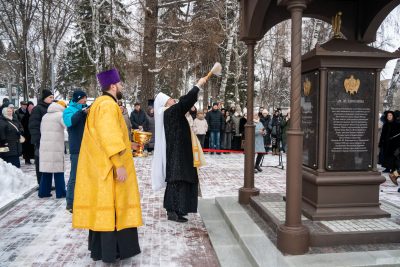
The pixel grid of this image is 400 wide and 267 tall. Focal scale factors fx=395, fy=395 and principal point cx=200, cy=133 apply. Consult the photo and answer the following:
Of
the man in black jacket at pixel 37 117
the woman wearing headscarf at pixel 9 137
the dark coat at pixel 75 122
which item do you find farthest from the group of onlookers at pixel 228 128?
the dark coat at pixel 75 122

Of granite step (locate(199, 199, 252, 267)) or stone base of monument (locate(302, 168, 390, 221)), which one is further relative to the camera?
stone base of monument (locate(302, 168, 390, 221))

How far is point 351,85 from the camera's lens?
517 cm

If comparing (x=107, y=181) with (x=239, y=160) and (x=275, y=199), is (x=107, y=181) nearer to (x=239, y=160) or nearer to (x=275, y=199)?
(x=275, y=199)

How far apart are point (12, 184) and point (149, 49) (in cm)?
966

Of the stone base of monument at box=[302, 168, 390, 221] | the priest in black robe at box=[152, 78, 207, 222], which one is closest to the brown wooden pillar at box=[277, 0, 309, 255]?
the stone base of monument at box=[302, 168, 390, 221]

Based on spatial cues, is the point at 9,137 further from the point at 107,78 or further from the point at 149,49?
the point at 149,49

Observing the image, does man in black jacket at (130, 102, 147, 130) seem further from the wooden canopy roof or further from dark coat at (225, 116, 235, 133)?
the wooden canopy roof

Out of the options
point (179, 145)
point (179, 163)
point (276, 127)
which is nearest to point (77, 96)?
point (179, 145)

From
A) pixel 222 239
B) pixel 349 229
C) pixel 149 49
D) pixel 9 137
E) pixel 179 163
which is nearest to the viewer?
pixel 349 229

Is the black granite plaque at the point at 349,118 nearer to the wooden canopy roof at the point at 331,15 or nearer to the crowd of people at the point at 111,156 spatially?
the wooden canopy roof at the point at 331,15

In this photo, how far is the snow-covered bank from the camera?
716 cm

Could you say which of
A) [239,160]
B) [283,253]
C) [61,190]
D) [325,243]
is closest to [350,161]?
[325,243]

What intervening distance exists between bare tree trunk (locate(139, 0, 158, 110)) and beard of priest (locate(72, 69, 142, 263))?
12.0 meters

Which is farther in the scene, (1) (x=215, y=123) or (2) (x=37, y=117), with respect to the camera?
(1) (x=215, y=123)
